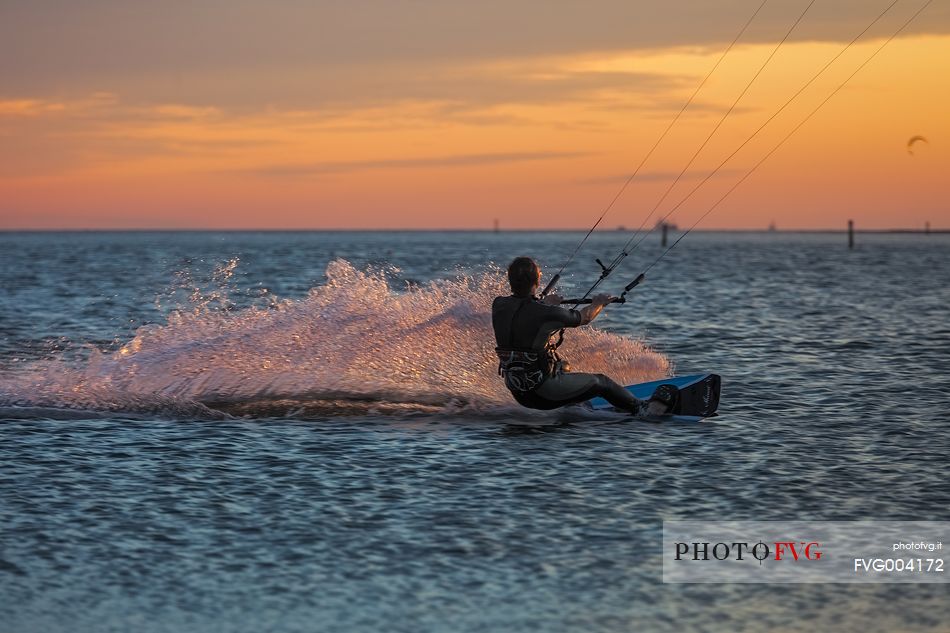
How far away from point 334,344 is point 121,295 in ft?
94.7

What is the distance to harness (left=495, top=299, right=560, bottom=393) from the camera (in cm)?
1415

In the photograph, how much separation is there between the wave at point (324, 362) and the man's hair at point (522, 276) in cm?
254

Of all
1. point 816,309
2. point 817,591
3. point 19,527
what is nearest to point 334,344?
point 19,527

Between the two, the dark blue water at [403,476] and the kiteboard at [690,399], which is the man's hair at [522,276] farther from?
the kiteboard at [690,399]

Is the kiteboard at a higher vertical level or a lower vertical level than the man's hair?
lower

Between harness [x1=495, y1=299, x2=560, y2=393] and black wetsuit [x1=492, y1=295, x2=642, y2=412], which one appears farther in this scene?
harness [x1=495, y1=299, x2=560, y2=393]

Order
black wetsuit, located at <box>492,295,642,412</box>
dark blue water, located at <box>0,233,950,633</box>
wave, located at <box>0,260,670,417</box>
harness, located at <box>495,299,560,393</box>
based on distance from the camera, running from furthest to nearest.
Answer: wave, located at <box>0,260,670,417</box>
harness, located at <box>495,299,560,393</box>
black wetsuit, located at <box>492,295,642,412</box>
dark blue water, located at <box>0,233,950,633</box>

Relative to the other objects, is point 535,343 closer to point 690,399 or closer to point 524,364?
point 524,364

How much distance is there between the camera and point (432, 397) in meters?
16.7

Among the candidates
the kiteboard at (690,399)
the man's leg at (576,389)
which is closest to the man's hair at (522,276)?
the man's leg at (576,389)

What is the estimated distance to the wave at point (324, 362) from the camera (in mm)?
16406
